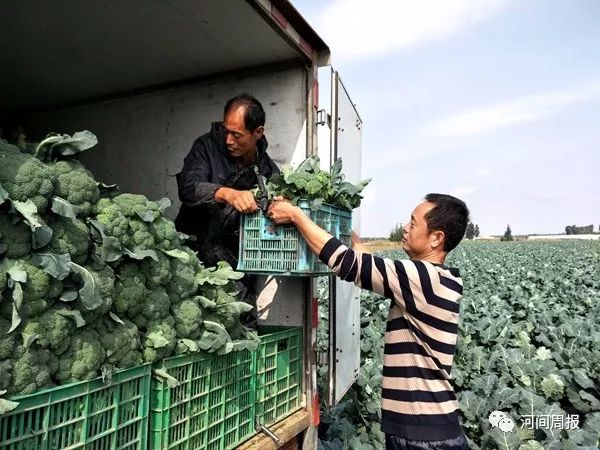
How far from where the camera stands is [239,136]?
3.49m

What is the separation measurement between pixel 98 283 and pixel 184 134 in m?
2.57

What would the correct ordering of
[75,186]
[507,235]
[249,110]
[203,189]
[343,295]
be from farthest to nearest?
[507,235] → [343,295] → [249,110] → [203,189] → [75,186]

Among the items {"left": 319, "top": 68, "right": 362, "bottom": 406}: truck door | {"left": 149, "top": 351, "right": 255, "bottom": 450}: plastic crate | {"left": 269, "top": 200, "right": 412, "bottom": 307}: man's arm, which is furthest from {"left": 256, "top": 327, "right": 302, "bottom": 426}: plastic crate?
{"left": 269, "top": 200, "right": 412, "bottom": 307}: man's arm

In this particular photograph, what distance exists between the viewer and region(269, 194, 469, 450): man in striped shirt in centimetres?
260

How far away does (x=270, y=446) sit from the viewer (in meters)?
3.06

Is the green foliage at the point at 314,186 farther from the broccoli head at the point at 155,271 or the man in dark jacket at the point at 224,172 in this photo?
the broccoli head at the point at 155,271

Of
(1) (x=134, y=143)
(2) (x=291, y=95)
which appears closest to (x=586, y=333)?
(2) (x=291, y=95)

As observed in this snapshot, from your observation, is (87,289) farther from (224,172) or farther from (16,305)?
(224,172)

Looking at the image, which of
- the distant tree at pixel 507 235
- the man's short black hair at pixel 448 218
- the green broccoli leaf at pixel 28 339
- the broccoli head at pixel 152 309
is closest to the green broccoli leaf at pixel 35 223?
the green broccoli leaf at pixel 28 339

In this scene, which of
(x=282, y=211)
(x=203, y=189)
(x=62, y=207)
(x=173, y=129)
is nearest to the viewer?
(x=62, y=207)

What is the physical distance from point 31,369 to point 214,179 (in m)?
1.88

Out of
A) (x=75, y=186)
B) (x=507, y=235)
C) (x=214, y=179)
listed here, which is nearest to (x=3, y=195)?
(x=75, y=186)

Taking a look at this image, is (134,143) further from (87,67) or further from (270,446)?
(270,446)

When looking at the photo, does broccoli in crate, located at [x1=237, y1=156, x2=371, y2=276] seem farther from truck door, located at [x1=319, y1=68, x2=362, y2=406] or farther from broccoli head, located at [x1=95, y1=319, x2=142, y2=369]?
broccoli head, located at [x1=95, y1=319, x2=142, y2=369]
